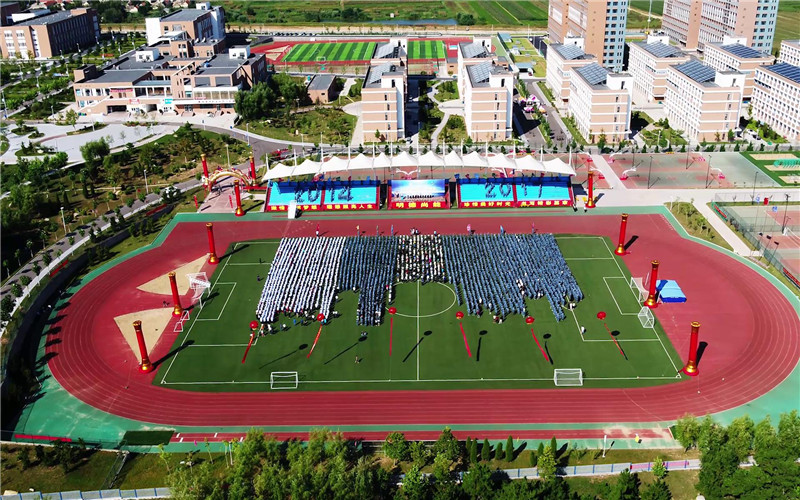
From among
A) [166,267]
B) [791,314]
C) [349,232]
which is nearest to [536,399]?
[791,314]

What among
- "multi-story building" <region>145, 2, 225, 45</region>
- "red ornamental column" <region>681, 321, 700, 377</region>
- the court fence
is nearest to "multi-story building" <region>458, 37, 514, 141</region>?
the court fence

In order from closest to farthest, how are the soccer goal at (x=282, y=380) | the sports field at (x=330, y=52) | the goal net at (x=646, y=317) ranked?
the soccer goal at (x=282, y=380) → the goal net at (x=646, y=317) → the sports field at (x=330, y=52)

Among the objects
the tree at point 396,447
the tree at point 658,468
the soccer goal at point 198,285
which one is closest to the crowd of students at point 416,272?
the soccer goal at point 198,285

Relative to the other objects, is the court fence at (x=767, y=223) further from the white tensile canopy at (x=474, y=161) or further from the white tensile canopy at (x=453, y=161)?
the white tensile canopy at (x=453, y=161)

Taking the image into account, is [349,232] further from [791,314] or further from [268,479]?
[791,314]

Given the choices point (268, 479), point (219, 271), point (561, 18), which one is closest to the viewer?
point (268, 479)
